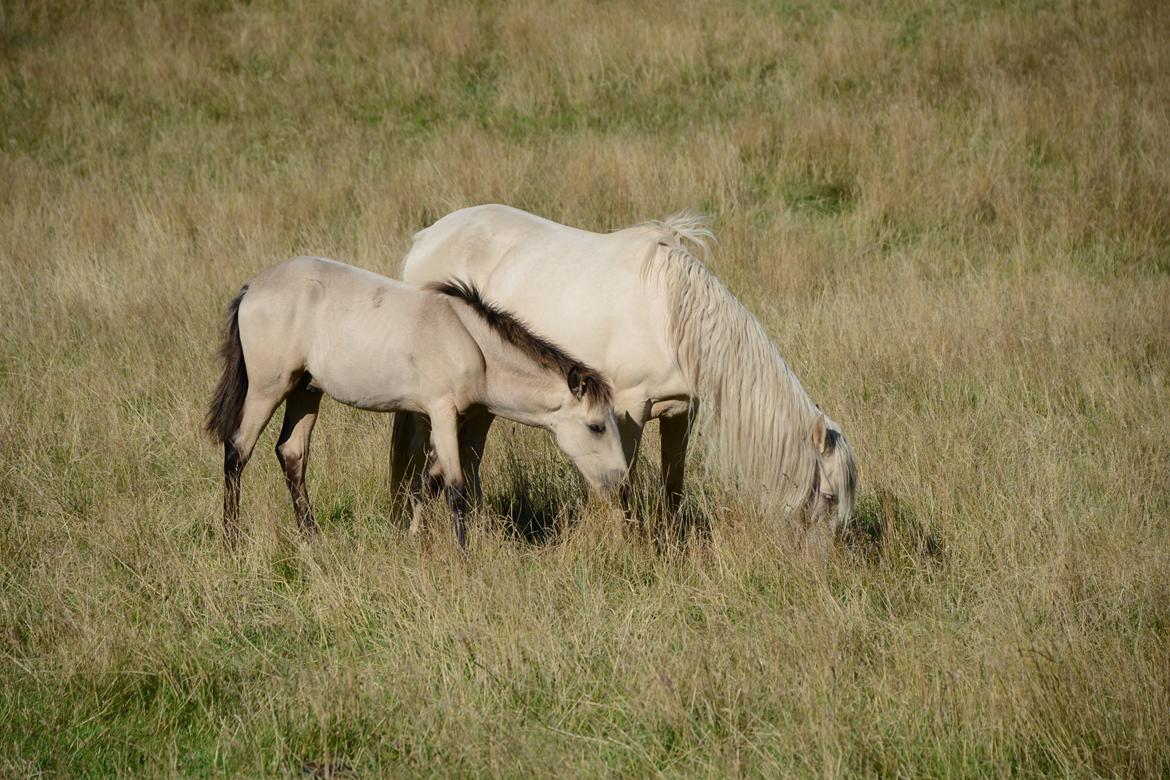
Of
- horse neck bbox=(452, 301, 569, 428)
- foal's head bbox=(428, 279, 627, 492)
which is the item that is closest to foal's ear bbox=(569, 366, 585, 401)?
foal's head bbox=(428, 279, 627, 492)

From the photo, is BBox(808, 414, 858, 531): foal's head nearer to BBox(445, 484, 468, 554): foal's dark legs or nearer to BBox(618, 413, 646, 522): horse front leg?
BBox(618, 413, 646, 522): horse front leg

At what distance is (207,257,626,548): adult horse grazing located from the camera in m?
4.46

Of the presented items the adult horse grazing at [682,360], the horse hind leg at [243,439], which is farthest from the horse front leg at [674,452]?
the horse hind leg at [243,439]

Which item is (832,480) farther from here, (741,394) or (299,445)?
(299,445)

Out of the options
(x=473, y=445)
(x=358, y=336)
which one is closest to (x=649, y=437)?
(x=473, y=445)

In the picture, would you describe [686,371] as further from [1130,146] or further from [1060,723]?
[1130,146]

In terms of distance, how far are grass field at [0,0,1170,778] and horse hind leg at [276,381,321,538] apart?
192mm

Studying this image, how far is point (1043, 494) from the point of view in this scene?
4863 mm

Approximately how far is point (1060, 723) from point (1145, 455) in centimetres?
276

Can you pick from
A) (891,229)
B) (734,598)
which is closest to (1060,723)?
(734,598)

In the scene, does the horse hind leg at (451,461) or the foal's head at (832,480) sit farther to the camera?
the foal's head at (832,480)

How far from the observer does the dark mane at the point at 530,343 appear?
14.5ft

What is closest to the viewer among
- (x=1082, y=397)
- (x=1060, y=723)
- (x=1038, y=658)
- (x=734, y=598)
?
(x=1060, y=723)

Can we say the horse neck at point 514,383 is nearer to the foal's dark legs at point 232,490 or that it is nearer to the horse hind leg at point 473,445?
the horse hind leg at point 473,445
